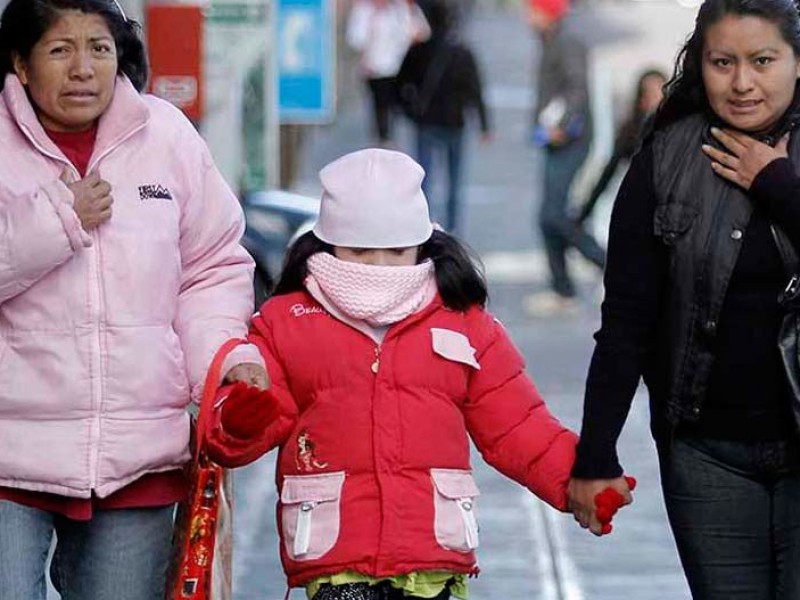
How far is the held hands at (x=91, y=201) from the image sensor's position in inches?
170

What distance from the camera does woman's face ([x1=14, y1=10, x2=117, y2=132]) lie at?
4.43 m

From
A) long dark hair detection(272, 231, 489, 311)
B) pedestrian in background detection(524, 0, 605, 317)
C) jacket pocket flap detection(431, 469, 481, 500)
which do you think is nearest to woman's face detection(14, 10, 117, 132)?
long dark hair detection(272, 231, 489, 311)

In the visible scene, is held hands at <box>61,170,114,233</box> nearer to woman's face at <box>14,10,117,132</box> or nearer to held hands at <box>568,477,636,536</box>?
woman's face at <box>14,10,117,132</box>

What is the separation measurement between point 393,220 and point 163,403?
0.62 metres

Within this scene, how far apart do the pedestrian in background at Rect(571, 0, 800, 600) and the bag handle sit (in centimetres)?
77

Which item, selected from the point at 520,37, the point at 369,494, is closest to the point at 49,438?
the point at 369,494

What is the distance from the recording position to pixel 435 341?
4508 mm

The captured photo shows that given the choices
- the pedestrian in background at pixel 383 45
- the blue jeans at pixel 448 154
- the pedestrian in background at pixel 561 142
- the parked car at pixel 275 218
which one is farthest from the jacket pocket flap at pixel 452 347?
the pedestrian in background at pixel 383 45

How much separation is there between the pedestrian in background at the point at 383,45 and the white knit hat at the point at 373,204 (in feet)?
48.2

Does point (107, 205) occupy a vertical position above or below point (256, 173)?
above

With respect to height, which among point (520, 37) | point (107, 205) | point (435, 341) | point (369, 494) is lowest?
point (520, 37)

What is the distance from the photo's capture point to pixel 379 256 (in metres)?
4.54

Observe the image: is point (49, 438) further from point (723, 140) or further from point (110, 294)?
point (723, 140)

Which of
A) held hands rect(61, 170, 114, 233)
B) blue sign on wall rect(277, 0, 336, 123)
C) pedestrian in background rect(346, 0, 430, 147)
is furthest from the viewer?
pedestrian in background rect(346, 0, 430, 147)
